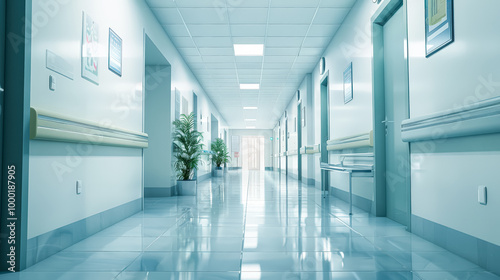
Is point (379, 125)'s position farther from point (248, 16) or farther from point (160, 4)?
point (160, 4)

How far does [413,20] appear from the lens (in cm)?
325

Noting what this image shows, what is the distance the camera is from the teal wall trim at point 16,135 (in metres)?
2.19

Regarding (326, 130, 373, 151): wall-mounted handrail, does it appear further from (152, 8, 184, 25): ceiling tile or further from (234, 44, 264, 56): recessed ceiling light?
(152, 8, 184, 25): ceiling tile

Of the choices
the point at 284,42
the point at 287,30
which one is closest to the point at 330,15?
the point at 287,30

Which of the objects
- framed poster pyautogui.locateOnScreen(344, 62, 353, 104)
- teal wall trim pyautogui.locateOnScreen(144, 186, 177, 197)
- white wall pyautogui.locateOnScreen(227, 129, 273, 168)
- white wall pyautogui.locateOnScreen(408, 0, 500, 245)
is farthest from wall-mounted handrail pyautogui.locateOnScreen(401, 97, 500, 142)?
white wall pyautogui.locateOnScreen(227, 129, 273, 168)

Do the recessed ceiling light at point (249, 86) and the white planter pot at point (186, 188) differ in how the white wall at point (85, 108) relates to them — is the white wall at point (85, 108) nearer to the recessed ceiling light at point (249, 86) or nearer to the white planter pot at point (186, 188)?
the white planter pot at point (186, 188)

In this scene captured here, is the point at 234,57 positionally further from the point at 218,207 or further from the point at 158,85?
the point at 218,207

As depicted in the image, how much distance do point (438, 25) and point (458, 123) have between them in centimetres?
92

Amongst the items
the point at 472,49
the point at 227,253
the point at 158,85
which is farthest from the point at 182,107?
the point at 472,49

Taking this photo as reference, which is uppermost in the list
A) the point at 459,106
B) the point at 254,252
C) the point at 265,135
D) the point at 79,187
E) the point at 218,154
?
the point at 265,135

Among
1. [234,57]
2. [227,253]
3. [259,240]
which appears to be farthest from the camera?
[234,57]

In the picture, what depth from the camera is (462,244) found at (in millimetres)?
2428

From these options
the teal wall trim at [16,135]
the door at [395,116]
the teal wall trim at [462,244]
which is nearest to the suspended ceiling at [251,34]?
the door at [395,116]

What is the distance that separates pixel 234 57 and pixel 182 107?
166 centimetres
